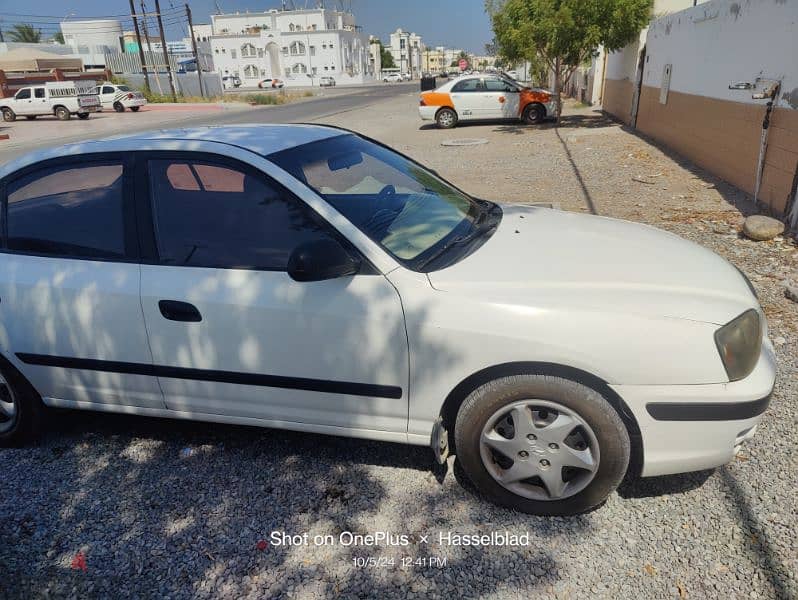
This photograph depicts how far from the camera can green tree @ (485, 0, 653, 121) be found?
15742mm

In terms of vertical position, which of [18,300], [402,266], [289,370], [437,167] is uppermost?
[402,266]

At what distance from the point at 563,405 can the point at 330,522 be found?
1151mm

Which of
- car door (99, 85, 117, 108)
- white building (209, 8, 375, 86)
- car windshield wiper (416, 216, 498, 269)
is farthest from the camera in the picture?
white building (209, 8, 375, 86)

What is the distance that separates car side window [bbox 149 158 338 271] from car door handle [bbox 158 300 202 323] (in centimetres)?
19

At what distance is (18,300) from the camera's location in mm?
2922

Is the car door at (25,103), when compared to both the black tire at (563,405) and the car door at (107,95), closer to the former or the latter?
the car door at (107,95)

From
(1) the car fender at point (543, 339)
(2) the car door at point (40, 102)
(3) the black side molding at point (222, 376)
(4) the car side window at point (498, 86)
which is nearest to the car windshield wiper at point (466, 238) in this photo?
(1) the car fender at point (543, 339)

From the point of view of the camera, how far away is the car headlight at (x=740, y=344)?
224cm

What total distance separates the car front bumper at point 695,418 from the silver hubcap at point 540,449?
0.73 feet

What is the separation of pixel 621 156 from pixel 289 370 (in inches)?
439

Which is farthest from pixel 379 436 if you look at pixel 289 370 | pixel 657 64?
pixel 657 64

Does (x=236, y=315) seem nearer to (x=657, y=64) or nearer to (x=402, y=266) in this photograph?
(x=402, y=266)

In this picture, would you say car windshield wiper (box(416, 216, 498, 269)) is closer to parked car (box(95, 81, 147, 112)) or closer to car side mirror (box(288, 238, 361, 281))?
car side mirror (box(288, 238, 361, 281))

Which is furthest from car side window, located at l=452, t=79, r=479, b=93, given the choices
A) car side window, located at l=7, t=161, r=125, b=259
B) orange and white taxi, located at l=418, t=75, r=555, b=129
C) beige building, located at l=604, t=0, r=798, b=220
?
car side window, located at l=7, t=161, r=125, b=259
